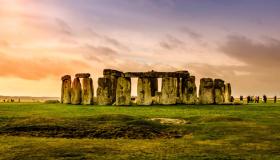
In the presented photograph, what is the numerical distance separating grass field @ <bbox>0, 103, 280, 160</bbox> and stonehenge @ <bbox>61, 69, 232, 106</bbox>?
20.0 metres

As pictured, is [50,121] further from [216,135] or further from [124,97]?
[124,97]

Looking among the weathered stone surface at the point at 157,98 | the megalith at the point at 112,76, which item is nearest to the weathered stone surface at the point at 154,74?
the megalith at the point at 112,76

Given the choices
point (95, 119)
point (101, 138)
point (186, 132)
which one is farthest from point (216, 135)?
point (95, 119)

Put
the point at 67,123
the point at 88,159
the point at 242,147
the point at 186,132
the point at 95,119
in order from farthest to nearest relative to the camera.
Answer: the point at 95,119
the point at 67,123
the point at 186,132
the point at 242,147
the point at 88,159

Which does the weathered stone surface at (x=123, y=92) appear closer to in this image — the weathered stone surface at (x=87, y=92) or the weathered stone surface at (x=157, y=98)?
the weathered stone surface at (x=157, y=98)

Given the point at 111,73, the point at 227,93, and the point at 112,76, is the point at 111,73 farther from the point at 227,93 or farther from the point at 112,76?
the point at 227,93

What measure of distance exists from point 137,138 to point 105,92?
2710cm

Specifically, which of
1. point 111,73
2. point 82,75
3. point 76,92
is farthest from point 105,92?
point 76,92

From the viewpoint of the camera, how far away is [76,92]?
163 feet

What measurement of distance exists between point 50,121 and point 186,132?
Result: 24.8 ft

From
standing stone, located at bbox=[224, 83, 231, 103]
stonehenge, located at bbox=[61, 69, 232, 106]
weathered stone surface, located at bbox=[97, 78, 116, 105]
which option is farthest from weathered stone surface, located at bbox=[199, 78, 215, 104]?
weathered stone surface, located at bbox=[97, 78, 116, 105]

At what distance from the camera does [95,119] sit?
2584 centimetres

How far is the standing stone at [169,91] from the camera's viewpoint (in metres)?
47.3

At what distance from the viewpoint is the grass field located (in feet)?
52.2
